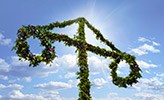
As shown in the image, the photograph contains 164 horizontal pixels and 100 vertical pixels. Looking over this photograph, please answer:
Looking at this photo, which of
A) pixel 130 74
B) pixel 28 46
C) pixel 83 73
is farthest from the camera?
pixel 130 74

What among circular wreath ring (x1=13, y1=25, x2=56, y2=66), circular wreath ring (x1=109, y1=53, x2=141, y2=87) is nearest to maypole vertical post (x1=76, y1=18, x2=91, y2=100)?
circular wreath ring (x1=13, y1=25, x2=56, y2=66)

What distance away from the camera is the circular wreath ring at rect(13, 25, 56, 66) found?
63.7 feet

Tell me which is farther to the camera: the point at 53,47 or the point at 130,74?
the point at 130,74

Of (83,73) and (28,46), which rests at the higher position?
(28,46)

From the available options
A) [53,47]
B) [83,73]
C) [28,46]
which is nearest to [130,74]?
[83,73]

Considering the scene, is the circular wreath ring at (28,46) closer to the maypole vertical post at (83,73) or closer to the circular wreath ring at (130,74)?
the maypole vertical post at (83,73)

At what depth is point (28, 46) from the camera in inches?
773

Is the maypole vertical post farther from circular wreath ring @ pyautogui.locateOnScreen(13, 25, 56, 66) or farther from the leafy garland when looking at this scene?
circular wreath ring @ pyautogui.locateOnScreen(13, 25, 56, 66)

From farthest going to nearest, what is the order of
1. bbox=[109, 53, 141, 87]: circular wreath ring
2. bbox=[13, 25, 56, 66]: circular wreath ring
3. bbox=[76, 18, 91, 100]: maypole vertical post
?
1. bbox=[109, 53, 141, 87]: circular wreath ring
2. bbox=[13, 25, 56, 66]: circular wreath ring
3. bbox=[76, 18, 91, 100]: maypole vertical post

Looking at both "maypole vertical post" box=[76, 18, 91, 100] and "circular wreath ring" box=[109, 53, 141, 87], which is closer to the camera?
"maypole vertical post" box=[76, 18, 91, 100]

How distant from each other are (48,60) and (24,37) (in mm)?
1644

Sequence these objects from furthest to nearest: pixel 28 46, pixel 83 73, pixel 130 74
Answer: pixel 130 74 → pixel 28 46 → pixel 83 73

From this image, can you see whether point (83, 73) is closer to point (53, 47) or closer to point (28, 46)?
point (53, 47)

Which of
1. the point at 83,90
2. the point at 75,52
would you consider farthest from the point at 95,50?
the point at 83,90
